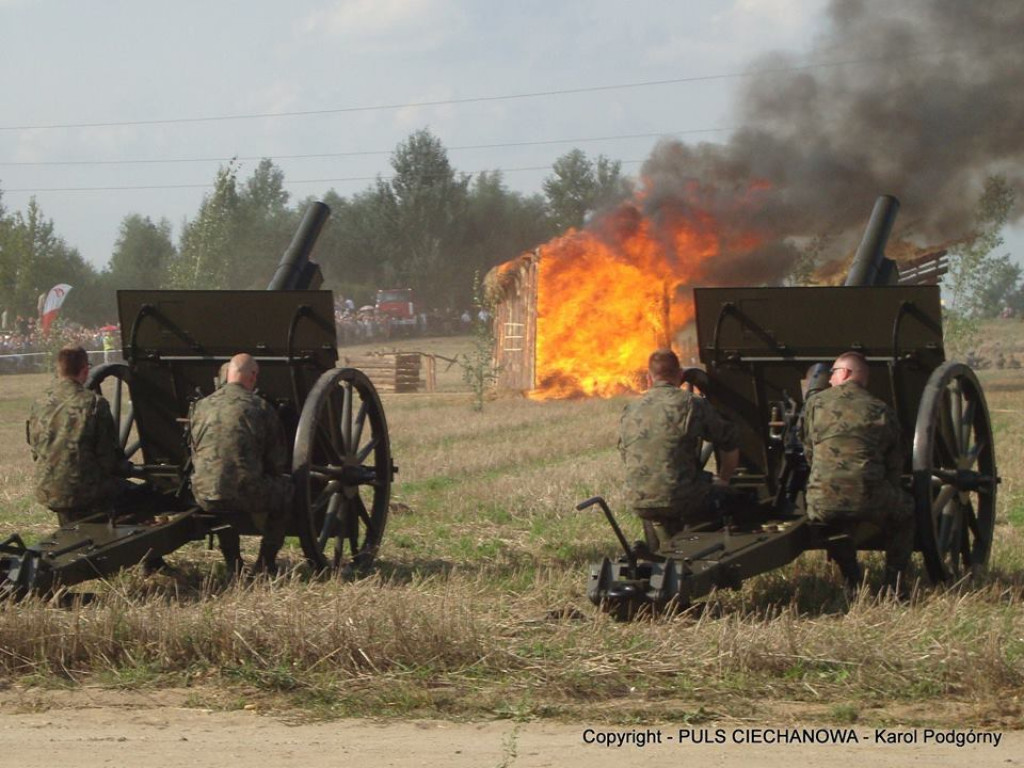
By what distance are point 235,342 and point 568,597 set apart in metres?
2.73

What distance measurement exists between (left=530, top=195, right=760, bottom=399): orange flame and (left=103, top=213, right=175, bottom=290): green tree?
4824 cm

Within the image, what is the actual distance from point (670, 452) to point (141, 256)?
234 feet

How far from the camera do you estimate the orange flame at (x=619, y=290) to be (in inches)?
871

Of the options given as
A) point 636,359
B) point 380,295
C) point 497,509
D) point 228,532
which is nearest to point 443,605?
point 228,532

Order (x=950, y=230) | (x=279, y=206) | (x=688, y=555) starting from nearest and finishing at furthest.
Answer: (x=688, y=555)
(x=950, y=230)
(x=279, y=206)

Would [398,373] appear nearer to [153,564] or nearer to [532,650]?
[153,564]

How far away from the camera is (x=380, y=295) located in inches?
2372

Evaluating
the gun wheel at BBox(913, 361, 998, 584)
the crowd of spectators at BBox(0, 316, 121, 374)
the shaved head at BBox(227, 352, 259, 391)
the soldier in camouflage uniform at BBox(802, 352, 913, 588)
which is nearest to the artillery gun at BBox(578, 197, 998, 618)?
the gun wheel at BBox(913, 361, 998, 584)

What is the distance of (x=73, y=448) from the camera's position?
8664 mm

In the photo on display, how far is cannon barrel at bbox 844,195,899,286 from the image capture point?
9781 mm

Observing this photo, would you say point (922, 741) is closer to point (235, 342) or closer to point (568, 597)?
point (568, 597)

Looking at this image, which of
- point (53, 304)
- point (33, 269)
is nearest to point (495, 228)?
point (33, 269)

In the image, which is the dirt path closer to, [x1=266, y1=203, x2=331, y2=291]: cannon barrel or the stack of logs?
[x1=266, y1=203, x2=331, y2=291]: cannon barrel

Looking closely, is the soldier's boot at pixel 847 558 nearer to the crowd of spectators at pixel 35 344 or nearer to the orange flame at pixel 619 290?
the orange flame at pixel 619 290
